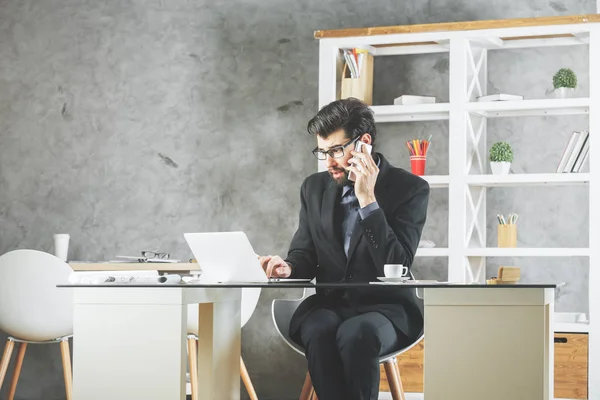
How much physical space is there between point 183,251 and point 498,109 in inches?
77.9

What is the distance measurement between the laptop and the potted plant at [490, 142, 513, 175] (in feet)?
6.40

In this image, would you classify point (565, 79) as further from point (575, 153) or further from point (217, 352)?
point (217, 352)

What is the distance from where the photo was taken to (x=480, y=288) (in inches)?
98.4

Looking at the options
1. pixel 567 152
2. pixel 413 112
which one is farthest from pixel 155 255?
pixel 567 152

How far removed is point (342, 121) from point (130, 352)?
3.94 feet

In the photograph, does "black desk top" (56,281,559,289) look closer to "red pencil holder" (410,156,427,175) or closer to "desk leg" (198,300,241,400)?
"desk leg" (198,300,241,400)

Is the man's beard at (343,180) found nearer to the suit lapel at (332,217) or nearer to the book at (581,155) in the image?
the suit lapel at (332,217)

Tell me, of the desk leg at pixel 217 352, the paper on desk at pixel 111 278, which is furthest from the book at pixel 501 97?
the paper on desk at pixel 111 278

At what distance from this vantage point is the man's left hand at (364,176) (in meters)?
3.12

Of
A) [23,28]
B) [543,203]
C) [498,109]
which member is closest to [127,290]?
[498,109]

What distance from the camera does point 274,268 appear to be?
3143mm

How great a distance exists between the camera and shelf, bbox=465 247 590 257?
13.9ft

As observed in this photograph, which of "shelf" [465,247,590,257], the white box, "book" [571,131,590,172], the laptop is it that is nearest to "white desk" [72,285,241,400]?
the laptop

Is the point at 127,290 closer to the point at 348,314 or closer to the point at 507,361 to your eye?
the point at 348,314
